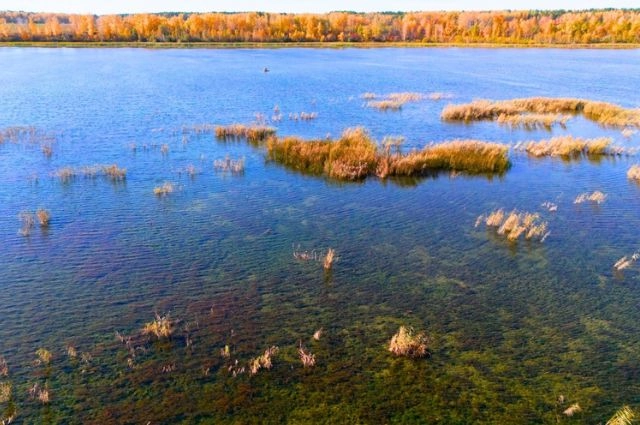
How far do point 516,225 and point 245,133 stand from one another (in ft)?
65.2

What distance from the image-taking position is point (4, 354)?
11906mm

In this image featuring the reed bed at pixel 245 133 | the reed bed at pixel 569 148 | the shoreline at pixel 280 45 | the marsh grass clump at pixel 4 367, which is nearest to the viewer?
the marsh grass clump at pixel 4 367

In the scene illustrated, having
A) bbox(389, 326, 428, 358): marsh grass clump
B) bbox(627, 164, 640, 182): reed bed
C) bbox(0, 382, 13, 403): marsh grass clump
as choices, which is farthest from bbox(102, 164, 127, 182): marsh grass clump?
bbox(627, 164, 640, 182): reed bed

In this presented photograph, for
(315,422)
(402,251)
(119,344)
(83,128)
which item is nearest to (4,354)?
(119,344)

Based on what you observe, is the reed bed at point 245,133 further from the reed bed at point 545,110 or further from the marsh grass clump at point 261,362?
the marsh grass clump at point 261,362

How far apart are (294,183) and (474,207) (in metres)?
8.94

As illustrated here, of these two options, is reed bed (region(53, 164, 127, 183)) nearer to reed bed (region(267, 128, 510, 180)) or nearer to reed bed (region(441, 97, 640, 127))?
reed bed (region(267, 128, 510, 180))

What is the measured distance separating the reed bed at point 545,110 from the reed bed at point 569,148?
956cm

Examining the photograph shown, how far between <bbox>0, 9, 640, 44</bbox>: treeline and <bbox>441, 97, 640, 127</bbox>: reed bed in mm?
101459

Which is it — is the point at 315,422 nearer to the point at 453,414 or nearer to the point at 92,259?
the point at 453,414

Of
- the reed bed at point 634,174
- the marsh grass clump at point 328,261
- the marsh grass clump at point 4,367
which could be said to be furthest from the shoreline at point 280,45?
the marsh grass clump at point 4,367

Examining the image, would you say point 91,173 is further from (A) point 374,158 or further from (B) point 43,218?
(A) point 374,158

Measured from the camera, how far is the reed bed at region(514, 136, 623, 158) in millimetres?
30859

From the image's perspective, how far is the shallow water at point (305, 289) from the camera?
36.3 feet
